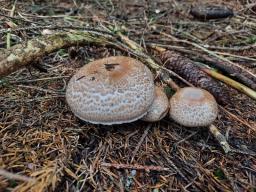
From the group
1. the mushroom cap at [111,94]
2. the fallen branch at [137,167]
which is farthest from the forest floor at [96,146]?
the mushroom cap at [111,94]

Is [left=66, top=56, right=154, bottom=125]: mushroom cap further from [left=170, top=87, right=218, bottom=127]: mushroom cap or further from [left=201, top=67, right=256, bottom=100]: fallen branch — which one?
[left=201, top=67, right=256, bottom=100]: fallen branch

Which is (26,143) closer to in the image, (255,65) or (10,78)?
(10,78)

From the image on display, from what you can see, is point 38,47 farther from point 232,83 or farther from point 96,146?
point 232,83

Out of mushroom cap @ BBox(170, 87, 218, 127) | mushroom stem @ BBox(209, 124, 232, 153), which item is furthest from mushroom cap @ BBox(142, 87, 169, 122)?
mushroom stem @ BBox(209, 124, 232, 153)

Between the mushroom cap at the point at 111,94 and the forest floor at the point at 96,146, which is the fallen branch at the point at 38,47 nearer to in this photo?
the forest floor at the point at 96,146

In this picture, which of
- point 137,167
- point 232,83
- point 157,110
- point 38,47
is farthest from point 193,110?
point 38,47
